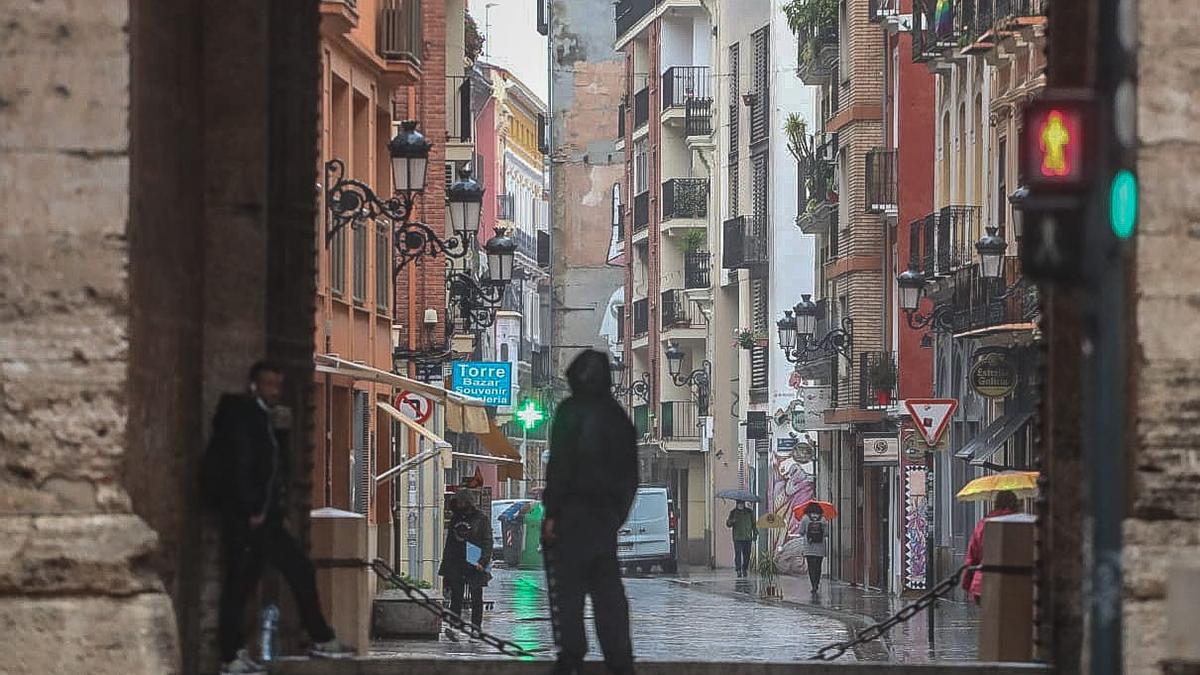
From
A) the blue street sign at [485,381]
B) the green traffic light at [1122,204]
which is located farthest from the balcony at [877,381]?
the green traffic light at [1122,204]

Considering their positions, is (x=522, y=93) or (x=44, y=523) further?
(x=522, y=93)

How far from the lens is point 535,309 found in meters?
121

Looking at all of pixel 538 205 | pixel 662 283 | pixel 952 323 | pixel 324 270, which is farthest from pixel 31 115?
pixel 538 205

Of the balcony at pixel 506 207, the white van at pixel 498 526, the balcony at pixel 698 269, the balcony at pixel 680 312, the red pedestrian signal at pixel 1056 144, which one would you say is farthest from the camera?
the balcony at pixel 506 207

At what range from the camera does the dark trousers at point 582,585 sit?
575 inches

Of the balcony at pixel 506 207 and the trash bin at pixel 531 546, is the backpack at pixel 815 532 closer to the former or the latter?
the trash bin at pixel 531 546

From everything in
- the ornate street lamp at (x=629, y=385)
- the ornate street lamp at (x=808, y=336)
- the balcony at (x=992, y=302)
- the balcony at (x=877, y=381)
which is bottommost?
the balcony at (x=877, y=381)

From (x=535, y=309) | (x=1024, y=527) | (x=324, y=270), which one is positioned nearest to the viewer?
(x=1024, y=527)

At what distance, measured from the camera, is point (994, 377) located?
41.2m

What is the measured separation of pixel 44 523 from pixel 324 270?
817 inches

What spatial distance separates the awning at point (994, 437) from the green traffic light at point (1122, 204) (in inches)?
1318

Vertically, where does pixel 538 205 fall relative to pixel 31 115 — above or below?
above

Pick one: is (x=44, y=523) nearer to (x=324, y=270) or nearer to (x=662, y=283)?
(x=324, y=270)

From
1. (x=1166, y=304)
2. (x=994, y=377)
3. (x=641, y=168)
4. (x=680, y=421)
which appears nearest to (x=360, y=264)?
(x=994, y=377)
